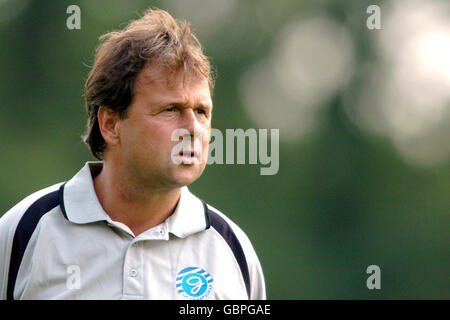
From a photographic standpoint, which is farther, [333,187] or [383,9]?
[383,9]

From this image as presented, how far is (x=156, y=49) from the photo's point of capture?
4020mm

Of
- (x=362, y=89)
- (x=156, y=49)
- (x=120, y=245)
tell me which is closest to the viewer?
(x=120, y=245)

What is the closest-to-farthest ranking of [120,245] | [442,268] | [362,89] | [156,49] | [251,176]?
[120,245] → [156,49] → [251,176] → [442,268] → [362,89]

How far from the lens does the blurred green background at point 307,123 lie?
1686 centimetres

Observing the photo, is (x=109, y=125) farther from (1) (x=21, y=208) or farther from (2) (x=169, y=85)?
(1) (x=21, y=208)

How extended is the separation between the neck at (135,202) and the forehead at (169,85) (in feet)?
1.37

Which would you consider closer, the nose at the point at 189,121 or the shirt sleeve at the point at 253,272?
the nose at the point at 189,121

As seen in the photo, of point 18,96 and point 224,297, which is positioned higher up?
point 18,96

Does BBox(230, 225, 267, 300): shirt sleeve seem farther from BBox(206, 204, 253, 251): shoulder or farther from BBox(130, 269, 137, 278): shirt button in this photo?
BBox(130, 269, 137, 278): shirt button

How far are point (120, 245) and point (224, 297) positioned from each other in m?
0.53

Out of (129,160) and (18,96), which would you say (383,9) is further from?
(129,160)

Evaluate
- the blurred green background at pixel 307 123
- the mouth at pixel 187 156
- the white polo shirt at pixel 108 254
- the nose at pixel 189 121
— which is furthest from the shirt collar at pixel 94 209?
the blurred green background at pixel 307 123

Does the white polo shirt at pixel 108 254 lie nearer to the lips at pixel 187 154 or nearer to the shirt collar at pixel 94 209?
the shirt collar at pixel 94 209
